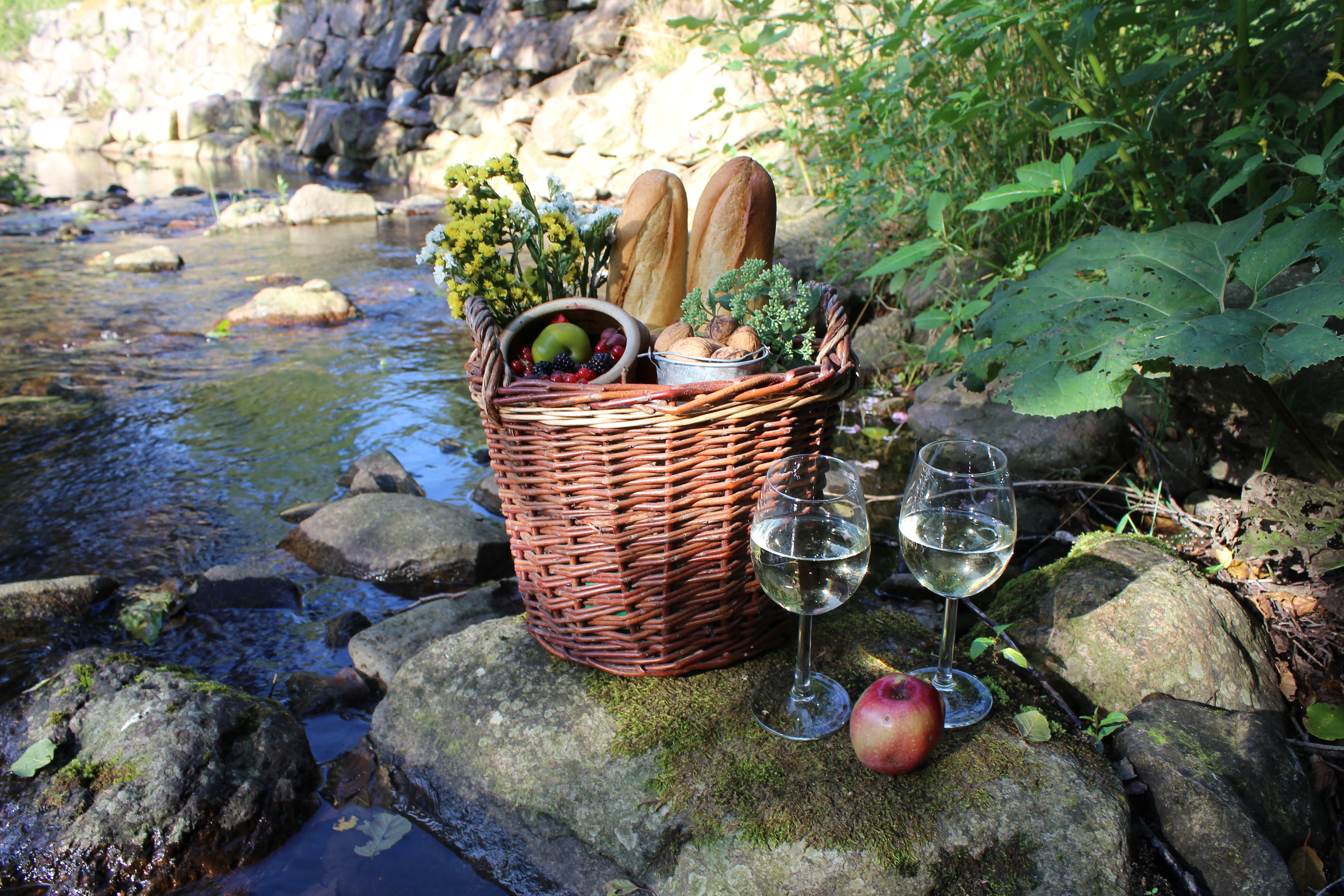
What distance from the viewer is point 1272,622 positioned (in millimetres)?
2189

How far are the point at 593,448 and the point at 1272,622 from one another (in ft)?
6.27

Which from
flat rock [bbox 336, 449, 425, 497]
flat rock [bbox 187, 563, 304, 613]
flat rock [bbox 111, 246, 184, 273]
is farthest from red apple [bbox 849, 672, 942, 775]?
flat rock [bbox 111, 246, 184, 273]

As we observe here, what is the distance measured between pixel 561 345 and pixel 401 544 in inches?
68.4

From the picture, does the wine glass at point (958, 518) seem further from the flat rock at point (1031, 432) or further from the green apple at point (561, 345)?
the flat rock at point (1031, 432)

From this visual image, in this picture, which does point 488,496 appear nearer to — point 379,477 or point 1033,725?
point 379,477

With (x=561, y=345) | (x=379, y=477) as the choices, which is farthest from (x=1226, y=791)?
(x=379, y=477)

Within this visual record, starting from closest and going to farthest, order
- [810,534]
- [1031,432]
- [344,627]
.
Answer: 1. [810,534]
2. [344,627]
3. [1031,432]

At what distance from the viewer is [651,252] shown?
245cm

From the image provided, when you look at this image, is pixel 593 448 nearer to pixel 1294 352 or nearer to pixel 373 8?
pixel 1294 352

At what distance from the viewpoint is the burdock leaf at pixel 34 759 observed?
1.92 m

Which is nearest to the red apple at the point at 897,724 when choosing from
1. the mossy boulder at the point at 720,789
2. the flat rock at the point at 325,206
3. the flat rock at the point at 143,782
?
the mossy boulder at the point at 720,789

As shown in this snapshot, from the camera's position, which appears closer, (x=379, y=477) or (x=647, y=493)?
(x=647, y=493)

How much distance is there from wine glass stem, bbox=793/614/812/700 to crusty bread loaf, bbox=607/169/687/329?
109 cm

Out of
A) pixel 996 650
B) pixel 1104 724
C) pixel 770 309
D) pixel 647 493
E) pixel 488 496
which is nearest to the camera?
pixel 647 493
